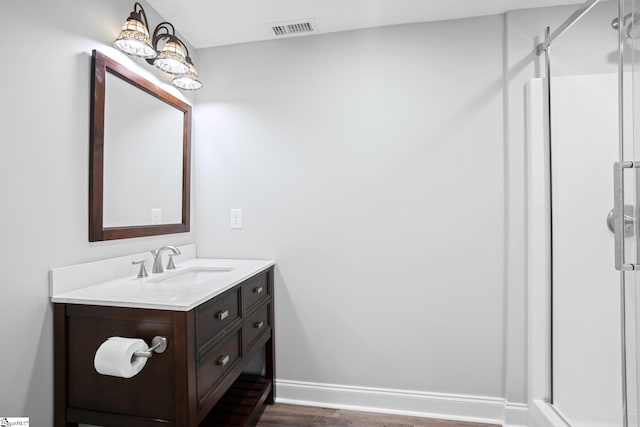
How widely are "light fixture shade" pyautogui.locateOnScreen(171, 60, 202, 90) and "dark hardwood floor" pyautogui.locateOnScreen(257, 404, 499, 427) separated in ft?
6.48

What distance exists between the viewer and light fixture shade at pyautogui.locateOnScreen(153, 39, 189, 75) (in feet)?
5.45

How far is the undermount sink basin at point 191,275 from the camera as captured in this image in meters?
1.65

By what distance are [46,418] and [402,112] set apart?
2.19 meters

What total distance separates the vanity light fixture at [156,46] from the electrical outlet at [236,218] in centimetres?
79

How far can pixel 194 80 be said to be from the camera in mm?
1898

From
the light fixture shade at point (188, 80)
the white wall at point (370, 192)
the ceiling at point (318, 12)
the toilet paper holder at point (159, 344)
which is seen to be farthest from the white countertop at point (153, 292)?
the ceiling at point (318, 12)

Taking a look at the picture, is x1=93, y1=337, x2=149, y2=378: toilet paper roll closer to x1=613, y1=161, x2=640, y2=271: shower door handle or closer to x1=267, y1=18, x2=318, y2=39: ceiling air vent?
x1=613, y1=161, x2=640, y2=271: shower door handle

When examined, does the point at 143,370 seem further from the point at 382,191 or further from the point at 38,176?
the point at 382,191

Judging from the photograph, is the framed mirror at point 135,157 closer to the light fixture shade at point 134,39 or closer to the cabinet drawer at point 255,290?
the light fixture shade at point 134,39

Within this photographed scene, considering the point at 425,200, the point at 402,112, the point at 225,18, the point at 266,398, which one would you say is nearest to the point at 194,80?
the point at 225,18

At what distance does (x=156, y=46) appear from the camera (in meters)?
1.80

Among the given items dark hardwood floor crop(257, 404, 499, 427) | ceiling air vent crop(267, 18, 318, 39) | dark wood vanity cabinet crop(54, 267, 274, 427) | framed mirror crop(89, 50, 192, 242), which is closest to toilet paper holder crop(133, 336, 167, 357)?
dark wood vanity cabinet crop(54, 267, 274, 427)

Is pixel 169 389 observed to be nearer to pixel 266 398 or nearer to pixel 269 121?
pixel 266 398

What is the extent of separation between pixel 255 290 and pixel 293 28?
1.58 meters
